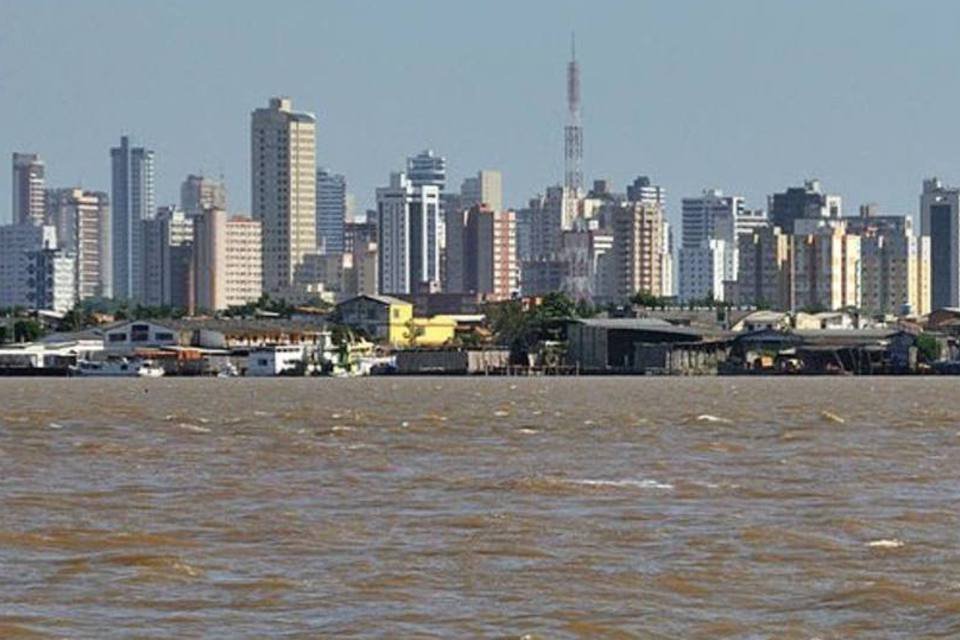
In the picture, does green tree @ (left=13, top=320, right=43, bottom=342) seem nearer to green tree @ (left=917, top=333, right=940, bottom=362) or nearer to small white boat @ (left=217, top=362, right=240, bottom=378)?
small white boat @ (left=217, top=362, right=240, bottom=378)

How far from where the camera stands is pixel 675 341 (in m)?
161

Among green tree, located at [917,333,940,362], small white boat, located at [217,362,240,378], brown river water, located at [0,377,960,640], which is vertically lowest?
brown river water, located at [0,377,960,640]

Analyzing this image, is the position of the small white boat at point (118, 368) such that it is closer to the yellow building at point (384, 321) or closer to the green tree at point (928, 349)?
the yellow building at point (384, 321)

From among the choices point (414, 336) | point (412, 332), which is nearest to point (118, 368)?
point (414, 336)

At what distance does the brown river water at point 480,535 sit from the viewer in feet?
77.5

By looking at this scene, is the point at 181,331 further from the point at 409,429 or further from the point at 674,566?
the point at 674,566

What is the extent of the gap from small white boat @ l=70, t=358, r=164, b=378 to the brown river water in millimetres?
100432

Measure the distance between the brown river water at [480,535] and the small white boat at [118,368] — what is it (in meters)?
100

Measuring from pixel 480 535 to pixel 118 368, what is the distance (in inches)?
5098

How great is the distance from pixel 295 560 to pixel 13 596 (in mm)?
3320

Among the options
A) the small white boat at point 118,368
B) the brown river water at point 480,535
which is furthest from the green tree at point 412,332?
the brown river water at point 480,535

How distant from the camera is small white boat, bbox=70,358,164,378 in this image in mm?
156000

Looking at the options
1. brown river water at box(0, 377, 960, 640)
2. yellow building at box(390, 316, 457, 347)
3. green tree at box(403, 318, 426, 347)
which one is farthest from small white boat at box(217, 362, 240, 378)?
brown river water at box(0, 377, 960, 640)

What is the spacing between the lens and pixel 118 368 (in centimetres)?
15788
